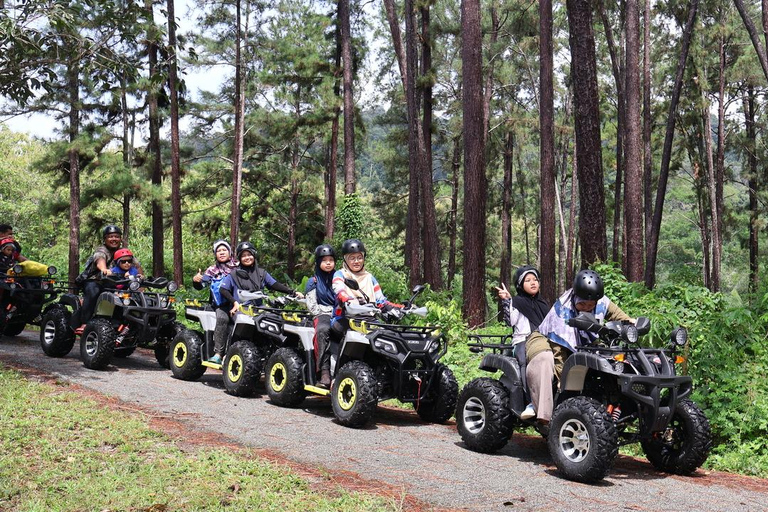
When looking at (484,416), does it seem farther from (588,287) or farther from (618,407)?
(588,287)

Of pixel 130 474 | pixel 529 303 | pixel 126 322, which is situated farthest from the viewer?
pixel 126 322

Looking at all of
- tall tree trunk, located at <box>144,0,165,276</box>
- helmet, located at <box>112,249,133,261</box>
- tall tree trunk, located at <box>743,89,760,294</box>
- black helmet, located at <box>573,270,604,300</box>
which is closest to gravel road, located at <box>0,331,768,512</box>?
black helmet, located at <box>573,270,604,300</box>

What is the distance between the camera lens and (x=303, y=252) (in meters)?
36.0

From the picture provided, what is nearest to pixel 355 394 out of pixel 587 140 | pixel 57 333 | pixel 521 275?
pixel 521 275

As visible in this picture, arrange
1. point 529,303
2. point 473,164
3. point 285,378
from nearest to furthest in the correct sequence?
1. point 529,303
2. point 285,378
3. point 473,164

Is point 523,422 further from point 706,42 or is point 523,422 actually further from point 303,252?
point 706,42

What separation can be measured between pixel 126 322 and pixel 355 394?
5.29 metres

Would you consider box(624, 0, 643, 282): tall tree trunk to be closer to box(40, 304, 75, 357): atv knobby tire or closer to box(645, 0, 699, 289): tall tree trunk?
box(645, 0, 699, 289): tall tree trunk

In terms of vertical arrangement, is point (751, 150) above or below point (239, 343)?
above

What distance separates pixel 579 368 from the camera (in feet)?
22.0

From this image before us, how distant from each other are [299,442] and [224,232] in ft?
101

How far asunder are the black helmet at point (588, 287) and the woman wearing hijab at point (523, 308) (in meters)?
0.80

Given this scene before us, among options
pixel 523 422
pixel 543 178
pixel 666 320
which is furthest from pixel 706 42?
pixel 523 422

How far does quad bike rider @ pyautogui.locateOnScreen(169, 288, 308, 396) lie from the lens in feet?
32.9
